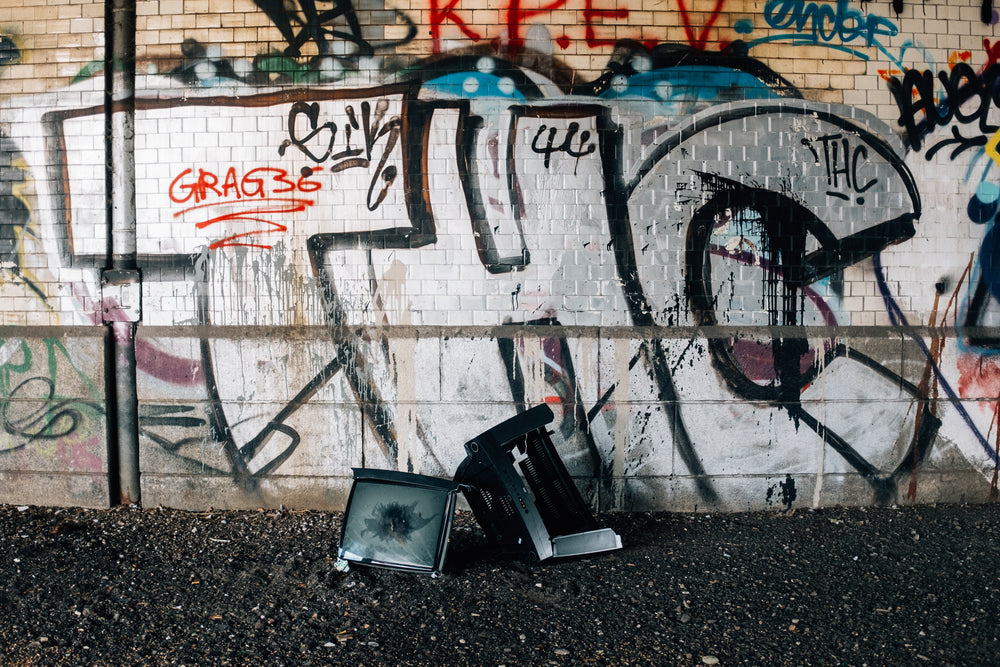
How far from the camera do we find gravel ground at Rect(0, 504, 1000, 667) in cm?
325

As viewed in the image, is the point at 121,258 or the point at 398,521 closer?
the point at 398,521

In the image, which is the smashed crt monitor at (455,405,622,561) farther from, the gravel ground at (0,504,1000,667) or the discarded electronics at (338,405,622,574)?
the gravel ground at (0,504,1000,667)

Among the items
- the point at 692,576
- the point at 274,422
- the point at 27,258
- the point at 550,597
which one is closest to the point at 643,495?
the point at 692,576

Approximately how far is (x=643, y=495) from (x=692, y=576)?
97 centimetres

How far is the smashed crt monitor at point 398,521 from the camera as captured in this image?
3906 millimetres

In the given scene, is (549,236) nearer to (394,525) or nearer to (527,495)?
(527,495)

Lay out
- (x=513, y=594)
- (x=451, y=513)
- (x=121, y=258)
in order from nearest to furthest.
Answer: (x=513, y=594), (x=451, y=513), (x=121, y=258)

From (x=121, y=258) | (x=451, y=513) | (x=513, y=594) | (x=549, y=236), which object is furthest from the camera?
(x=121, y=258)

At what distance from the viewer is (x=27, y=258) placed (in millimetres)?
5078

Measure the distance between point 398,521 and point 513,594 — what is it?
79cm

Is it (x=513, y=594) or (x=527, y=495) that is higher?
(x=527, y=495)

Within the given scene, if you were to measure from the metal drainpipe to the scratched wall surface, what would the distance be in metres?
0.04

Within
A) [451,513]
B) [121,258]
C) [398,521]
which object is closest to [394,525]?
[398,521]

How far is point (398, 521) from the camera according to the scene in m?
3.94
